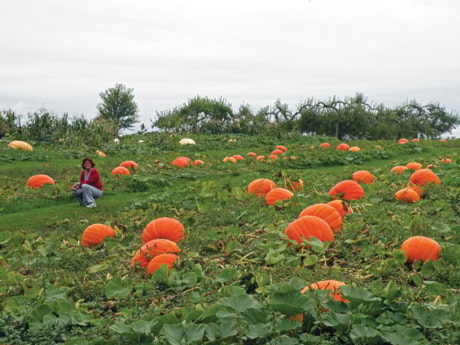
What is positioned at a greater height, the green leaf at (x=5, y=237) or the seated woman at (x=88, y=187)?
the seated woman at (x=88, y=187)

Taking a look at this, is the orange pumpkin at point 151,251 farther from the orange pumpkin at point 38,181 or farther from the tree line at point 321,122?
the tree line at point 321,122

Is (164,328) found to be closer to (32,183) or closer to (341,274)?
(341,274)

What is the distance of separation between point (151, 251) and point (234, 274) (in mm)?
1142

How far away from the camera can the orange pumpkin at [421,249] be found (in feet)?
16.9

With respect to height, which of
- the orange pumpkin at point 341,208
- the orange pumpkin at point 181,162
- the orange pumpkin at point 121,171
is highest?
the orange pumpkin at point 341,208

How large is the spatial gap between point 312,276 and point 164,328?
180 cm

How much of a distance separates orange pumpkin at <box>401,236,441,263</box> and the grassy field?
8cm

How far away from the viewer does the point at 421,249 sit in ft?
17.0

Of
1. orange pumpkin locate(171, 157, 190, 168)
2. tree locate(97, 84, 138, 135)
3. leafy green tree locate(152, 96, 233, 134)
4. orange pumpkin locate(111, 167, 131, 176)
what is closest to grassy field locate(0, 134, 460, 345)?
orange pumpkin locate(111, 167, 131, 176)

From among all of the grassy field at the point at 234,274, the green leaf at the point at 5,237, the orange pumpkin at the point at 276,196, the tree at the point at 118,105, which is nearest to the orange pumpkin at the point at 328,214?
the grassy field at the point at 234,274

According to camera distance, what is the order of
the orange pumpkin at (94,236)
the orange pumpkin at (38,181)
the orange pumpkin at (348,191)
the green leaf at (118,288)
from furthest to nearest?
the orange pumpkin at (38,181), the orange pumpkin at (348,191), the orange pumpkin at (94,236), the green leaf at (118,288)

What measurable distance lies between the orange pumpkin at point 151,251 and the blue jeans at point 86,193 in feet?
17.6

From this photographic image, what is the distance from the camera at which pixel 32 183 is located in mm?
12180

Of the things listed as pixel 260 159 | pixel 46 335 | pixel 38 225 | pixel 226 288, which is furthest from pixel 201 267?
pixel 260 159
